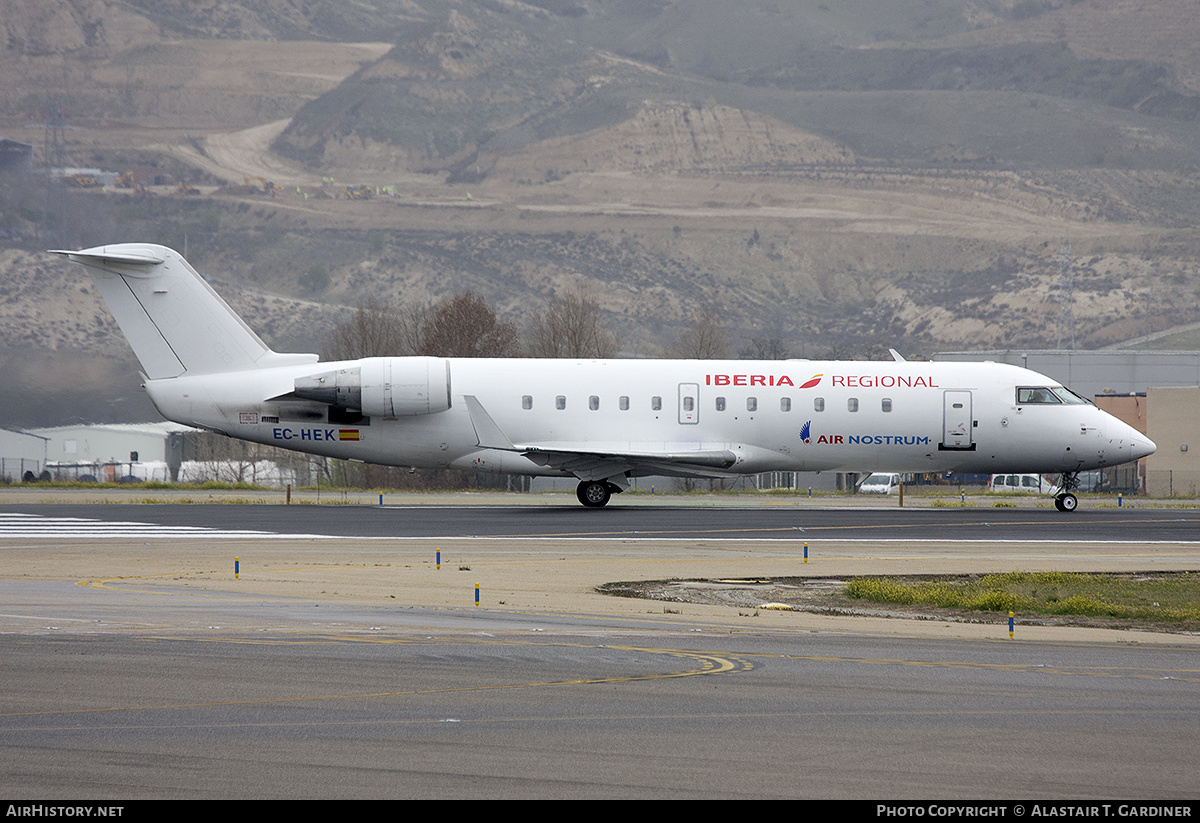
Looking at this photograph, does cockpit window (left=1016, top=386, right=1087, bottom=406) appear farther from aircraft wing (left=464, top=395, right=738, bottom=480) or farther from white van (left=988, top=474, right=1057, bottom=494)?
white van (left=988, top=474, right=1057, bottom=494)

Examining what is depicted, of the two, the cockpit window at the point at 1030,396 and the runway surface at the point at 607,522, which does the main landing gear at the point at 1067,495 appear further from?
the cockpit window at the point at 1030,396

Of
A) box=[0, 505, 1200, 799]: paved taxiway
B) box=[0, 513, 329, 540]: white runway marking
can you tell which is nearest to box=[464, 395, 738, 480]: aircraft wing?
box=[0, 513, 329, 540]: white runway marking

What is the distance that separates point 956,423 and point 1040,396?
7.92 ft

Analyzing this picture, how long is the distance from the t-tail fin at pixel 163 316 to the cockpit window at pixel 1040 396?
810 inches

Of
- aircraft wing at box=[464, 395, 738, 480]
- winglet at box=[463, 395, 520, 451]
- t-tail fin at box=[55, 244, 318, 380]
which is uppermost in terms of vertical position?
t-tail fin at box=[55, 244, 318, 380]

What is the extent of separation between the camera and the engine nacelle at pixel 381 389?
106 feet

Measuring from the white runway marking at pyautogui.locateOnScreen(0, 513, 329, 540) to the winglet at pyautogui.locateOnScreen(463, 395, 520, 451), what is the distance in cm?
667

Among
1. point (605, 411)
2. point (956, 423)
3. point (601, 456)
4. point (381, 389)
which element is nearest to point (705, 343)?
point (956, 423)

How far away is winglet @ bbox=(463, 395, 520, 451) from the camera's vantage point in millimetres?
31641

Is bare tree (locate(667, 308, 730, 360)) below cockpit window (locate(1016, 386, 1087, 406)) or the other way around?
the other way around

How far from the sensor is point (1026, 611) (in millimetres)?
16844

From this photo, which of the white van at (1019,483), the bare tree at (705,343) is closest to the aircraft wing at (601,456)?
the white van at (1019,483)

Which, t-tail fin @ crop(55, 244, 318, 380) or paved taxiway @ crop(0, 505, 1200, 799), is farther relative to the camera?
t-tail fin @ crop(55, 244, 318, 380)

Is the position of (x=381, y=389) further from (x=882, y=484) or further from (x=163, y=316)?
(x=882, y=484)
